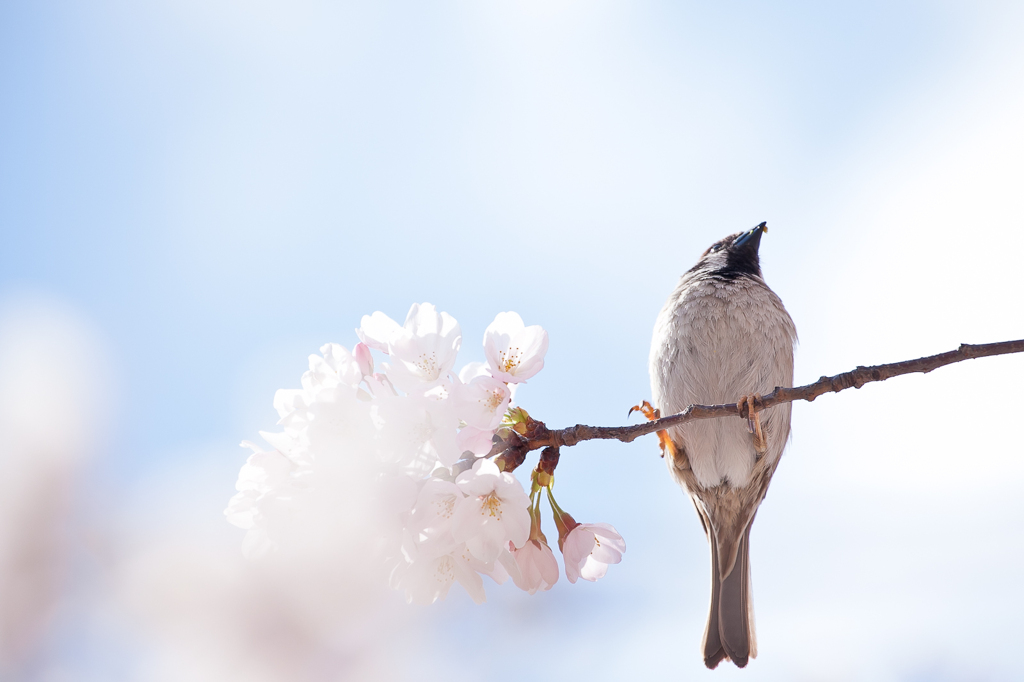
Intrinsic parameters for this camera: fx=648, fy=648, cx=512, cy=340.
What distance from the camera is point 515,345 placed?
1506mm

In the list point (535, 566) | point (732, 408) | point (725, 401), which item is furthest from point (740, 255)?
point (535, 566)

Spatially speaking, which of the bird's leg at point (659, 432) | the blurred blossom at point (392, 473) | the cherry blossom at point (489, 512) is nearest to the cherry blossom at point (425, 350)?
the blurred blossom at point (392, 473)

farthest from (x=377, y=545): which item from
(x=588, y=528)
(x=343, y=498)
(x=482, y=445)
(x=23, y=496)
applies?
(x=23, y=496)

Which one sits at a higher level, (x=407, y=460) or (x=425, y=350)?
(x=425, y=350)

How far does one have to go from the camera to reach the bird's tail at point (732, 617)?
9.50 ft

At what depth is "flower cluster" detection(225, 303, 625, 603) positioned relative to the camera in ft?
4.24

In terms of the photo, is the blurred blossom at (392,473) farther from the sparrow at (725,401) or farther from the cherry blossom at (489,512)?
the sparrow at (725,401)

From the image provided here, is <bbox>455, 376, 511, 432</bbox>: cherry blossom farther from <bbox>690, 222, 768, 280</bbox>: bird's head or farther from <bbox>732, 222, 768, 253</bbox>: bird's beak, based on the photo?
<bbox>732, 222, 768, 253</bbox>: bird's beak

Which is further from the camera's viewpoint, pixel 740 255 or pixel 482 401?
pixel 740 255

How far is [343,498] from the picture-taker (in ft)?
4.20

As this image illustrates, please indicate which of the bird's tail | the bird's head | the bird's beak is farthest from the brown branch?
the bird's beak

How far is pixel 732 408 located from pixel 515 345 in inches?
23.5

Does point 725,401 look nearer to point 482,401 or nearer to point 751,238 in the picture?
point 751,238

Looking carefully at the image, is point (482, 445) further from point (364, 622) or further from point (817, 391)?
point (817, 391)
